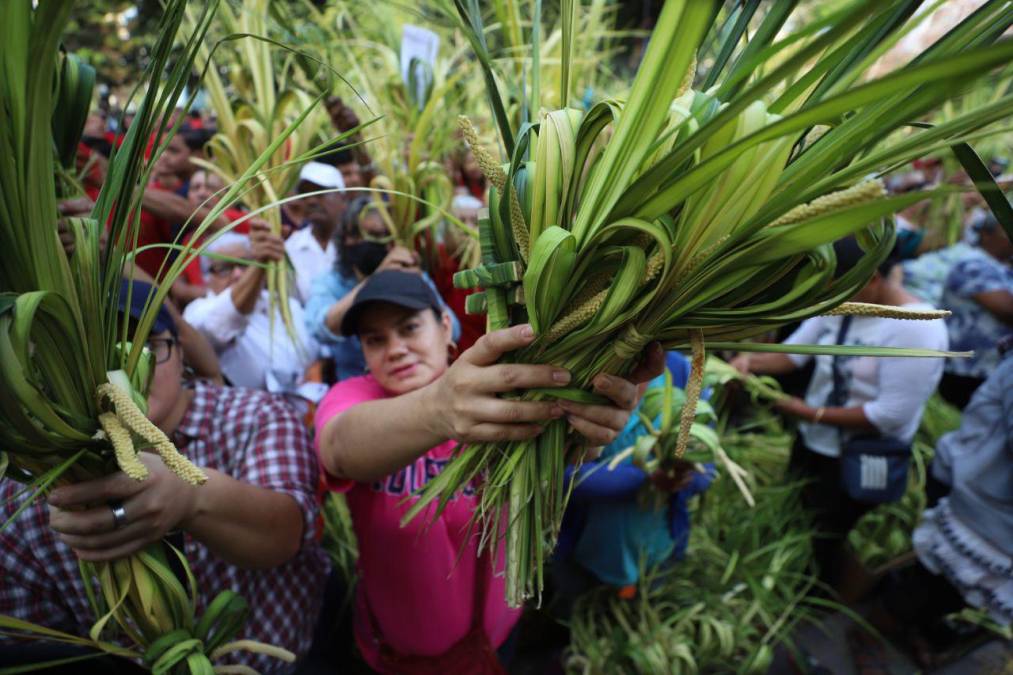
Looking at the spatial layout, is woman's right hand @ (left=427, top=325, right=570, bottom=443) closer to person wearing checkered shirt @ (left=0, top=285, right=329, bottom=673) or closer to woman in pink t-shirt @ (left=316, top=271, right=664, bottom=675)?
woman in pink t-shirt @ (left=316, top=271, right=664, bottom=675)

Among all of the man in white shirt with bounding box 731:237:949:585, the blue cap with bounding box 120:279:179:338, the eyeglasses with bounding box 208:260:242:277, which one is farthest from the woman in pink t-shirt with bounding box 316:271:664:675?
the man in white shirt with bounding box 731:237:949:585

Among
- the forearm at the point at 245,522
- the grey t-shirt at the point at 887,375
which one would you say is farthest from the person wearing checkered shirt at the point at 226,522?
the grey t-shirt at the point at 887,375

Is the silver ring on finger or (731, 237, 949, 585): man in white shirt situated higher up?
the silver ring on finger

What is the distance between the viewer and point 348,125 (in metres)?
2.51

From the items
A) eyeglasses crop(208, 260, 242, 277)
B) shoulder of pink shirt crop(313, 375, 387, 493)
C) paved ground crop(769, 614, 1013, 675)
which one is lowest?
paved ground crop(769, 614, 1013, 675)

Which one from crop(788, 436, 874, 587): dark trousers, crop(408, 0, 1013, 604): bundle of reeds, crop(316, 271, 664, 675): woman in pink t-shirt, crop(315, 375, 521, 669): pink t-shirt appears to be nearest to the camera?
crop(408, 0, 1013, 604): bundle of reeds

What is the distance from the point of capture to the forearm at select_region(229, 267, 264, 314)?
2.03m

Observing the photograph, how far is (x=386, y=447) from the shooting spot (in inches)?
40.3

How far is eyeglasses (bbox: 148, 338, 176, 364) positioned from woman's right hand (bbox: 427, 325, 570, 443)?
0.68 m

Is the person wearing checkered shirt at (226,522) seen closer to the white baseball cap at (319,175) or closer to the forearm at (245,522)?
the forearm at (245,522)

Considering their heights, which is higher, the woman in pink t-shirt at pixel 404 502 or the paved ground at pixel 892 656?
the woman in pink t-shirt at pixel 404 502

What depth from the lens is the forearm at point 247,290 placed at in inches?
79.7

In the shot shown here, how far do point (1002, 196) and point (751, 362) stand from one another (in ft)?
7.06

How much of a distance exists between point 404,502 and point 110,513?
1.79 ft
